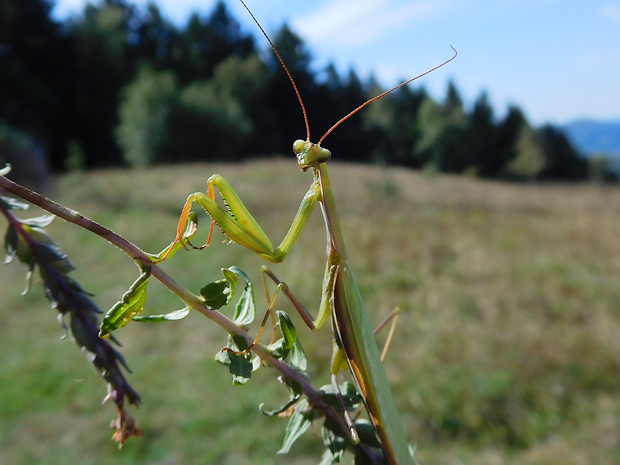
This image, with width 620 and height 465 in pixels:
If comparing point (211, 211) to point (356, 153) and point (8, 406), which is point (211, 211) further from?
point (356, 153)

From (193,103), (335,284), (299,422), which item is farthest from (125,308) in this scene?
(193,103)

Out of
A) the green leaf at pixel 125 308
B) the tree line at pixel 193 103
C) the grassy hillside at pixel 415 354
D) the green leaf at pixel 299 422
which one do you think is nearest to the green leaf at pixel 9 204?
the green leaf at pixel 125 308

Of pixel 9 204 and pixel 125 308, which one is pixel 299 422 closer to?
pixel 125 308

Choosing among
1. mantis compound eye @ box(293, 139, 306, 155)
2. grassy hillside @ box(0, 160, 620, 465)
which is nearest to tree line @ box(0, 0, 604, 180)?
grassy hillside @ box(0, 160, 620, 465)

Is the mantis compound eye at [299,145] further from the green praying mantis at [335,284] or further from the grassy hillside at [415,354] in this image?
the grassy hillside at [415,354]

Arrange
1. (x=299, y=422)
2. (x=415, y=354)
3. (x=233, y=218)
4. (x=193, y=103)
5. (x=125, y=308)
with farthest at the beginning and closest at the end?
(x=193, y=103) < (x=415, y=354) < (x=233, y=218) < (x=299, y=422) < (x=125, y=308)

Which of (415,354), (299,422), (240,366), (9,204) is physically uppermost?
(9,204)
